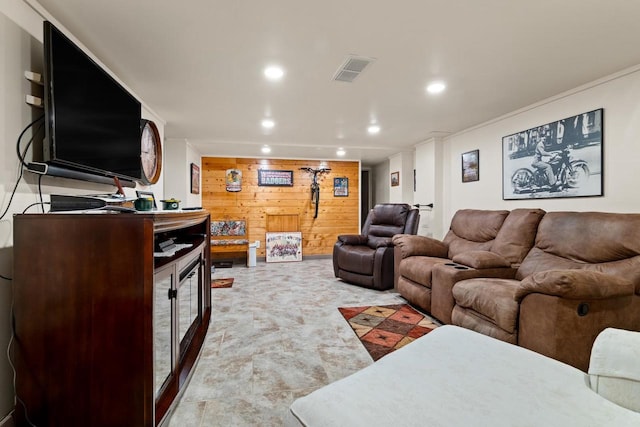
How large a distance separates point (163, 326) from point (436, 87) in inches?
112

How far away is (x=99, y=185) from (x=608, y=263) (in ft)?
12.3

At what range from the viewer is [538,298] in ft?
6.20

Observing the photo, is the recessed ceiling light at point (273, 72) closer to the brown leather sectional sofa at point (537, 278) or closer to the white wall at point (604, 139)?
the brown leather sectional sofa at point (537, 278)

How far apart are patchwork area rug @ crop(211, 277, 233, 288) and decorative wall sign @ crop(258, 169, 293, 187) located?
235cm

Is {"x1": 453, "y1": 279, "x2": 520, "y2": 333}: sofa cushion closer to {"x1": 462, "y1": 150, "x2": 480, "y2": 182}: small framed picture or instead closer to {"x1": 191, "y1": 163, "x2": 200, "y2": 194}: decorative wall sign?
{"x1": 462, "y1": 150, "x2": 480, "y2": 182}: small framed picture

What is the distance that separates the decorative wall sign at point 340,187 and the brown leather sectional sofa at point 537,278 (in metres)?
3.19

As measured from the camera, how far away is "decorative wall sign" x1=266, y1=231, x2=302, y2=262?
6051 mm

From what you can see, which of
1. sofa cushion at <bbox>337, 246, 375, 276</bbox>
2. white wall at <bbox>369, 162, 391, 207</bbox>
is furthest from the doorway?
sofa cushion at <bbox>337, 246, 375, 276</bbox>

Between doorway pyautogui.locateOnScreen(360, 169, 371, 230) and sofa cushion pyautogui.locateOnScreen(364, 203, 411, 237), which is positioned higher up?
doorway pyautogui.locateOnScreen(360, 169, 371, 230)

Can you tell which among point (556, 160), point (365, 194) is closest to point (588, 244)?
point (556, 160)

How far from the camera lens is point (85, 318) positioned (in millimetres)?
1218

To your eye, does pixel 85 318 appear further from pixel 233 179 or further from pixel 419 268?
pixel 233 179

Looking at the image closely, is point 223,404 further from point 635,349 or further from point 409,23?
point 409,23

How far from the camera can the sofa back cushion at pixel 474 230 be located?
324 cm
